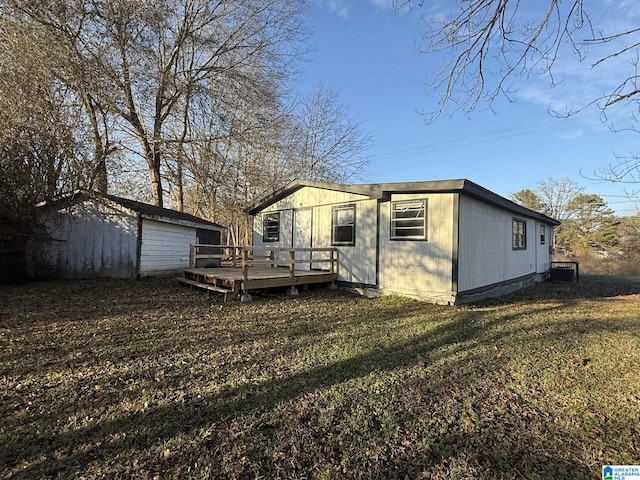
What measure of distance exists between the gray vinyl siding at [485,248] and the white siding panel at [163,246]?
952cm

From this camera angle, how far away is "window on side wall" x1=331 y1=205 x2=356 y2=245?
9.67 m

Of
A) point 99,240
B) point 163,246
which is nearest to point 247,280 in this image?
point 163,246

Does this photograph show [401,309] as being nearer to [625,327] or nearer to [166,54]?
[625,327]

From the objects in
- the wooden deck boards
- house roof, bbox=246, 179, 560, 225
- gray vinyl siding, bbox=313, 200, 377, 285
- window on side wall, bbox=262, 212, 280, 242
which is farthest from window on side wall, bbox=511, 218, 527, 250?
window on side wall, bbox=262, 212, 280, 242

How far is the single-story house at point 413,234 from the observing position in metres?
7.91

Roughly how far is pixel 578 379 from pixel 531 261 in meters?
11.4

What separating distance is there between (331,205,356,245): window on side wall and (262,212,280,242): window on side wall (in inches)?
104

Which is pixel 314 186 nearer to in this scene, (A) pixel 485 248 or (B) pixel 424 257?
(B) pixel 424 257

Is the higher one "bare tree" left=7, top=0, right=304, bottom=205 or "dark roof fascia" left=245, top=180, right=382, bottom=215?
"bare tree" left=7, top=0, right=304, bottom=205

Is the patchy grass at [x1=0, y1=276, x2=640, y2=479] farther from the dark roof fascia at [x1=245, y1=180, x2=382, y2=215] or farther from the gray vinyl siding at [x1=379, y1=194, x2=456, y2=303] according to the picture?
the dark roof fascia at [x1=245, y1=180, x2=382, y2=215]

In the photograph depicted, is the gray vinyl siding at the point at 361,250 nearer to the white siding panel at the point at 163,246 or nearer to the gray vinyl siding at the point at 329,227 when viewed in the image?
the gray vinyl siding at the point at 329,227

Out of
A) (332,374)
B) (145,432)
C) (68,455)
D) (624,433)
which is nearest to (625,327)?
(624,433)

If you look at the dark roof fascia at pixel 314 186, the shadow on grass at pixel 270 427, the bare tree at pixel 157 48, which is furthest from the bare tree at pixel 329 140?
the shadow on grass at pixel 270 427

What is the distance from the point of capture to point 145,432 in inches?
99.0
